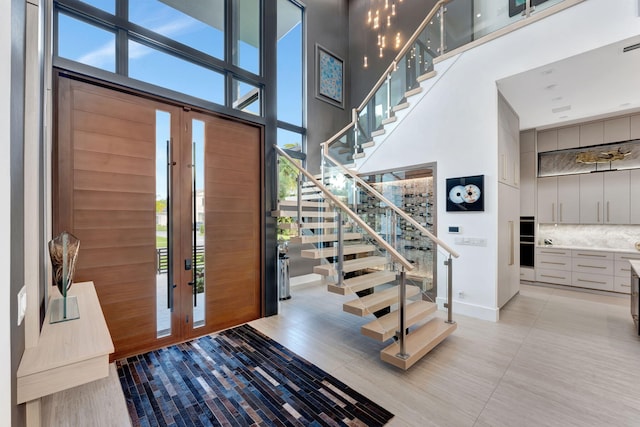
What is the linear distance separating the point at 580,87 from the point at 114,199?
6519 millimetres

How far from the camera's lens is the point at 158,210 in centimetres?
318

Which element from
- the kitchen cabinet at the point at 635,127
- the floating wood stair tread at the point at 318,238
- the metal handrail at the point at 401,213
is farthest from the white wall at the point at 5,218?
the kitchen cabinet at the point at 635,127

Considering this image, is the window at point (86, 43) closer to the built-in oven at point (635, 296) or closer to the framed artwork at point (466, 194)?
the framed artwork at point (466, 194)

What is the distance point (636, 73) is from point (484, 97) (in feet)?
6.19

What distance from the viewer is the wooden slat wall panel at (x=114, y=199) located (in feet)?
8.77

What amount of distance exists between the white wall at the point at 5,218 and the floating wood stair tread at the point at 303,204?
3.05 meters

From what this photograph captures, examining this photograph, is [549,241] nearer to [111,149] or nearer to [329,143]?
[329,143]

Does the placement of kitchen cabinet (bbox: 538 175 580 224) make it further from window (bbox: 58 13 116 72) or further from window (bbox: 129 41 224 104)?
window (bbox: 58 13 116 72)

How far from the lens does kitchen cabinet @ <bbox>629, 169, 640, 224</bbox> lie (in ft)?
16.5

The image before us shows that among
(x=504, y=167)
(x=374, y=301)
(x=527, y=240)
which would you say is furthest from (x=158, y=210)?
(x=527, y=240)

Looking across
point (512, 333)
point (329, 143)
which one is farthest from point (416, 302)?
point (329, 143)

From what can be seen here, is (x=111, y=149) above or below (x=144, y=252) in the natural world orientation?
above

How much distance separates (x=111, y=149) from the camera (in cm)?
288

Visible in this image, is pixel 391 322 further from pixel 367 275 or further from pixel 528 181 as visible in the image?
pixel 528 181
